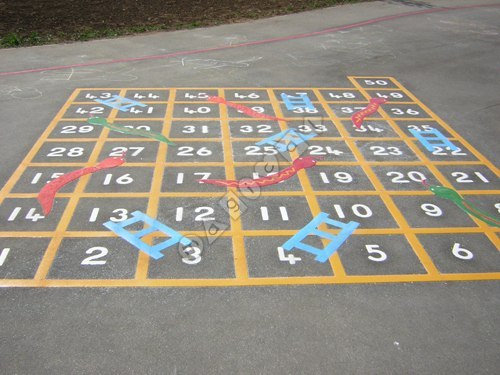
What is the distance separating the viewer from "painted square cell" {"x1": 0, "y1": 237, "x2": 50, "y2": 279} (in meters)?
6.21

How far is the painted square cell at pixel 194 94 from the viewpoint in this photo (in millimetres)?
11367

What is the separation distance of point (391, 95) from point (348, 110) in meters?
1.66

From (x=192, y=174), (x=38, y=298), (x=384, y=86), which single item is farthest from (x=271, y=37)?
(x=38, y=298)

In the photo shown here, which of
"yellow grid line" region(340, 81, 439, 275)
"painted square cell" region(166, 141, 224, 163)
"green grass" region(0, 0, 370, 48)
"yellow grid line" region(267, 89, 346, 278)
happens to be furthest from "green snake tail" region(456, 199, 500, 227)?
"green grass" region(0, 0, 370, 48)

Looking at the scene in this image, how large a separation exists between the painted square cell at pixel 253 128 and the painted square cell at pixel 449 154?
2.98 meters

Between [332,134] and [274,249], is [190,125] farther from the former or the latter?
[274,249]

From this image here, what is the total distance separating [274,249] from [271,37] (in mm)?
10856

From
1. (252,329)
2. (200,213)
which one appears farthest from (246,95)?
(252,329)

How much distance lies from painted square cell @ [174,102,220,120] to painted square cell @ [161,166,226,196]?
2300mm

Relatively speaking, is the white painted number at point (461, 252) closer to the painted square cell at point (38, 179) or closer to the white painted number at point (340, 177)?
the white painted number at point (340, 177)

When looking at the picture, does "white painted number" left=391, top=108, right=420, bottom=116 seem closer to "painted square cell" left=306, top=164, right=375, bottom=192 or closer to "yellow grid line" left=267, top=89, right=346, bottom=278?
"yellow grid line" left=267, top=89, right=346, bottom=278

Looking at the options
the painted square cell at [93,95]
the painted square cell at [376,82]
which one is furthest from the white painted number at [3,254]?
the painted square cell at [376,82]

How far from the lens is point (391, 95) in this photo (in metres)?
11.9

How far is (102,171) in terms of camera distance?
8414 millimetres
